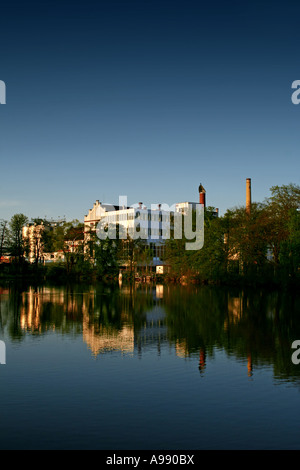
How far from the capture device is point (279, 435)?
1097 centimetres

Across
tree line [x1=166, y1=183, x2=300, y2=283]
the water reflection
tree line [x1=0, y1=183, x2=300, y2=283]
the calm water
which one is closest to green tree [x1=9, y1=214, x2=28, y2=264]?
tree line [x1=0, y1=183, x2=300, y2=283]

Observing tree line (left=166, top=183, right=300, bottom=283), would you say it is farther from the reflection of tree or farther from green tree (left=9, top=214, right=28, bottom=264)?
green tree (left=9, top=214, right=28, bottom=264)

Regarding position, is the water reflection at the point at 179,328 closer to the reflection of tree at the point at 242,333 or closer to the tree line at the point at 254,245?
the reflection of tree at the point at 242,333

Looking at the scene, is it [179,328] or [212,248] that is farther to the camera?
[212,248]

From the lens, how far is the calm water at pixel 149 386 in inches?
429

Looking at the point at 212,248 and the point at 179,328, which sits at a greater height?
the point at 212,248

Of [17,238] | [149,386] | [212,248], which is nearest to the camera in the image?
[149,386]

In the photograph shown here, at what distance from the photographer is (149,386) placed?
15.1 m

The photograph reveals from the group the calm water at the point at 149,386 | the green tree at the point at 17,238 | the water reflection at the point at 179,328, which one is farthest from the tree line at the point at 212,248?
the calm water at the point at 149,386

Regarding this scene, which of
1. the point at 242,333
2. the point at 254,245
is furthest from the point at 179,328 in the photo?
the point at 254,245

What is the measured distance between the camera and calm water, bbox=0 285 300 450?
35.8ft

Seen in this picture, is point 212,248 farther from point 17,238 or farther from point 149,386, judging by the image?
point 149,386

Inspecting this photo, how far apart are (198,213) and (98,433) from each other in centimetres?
9052
